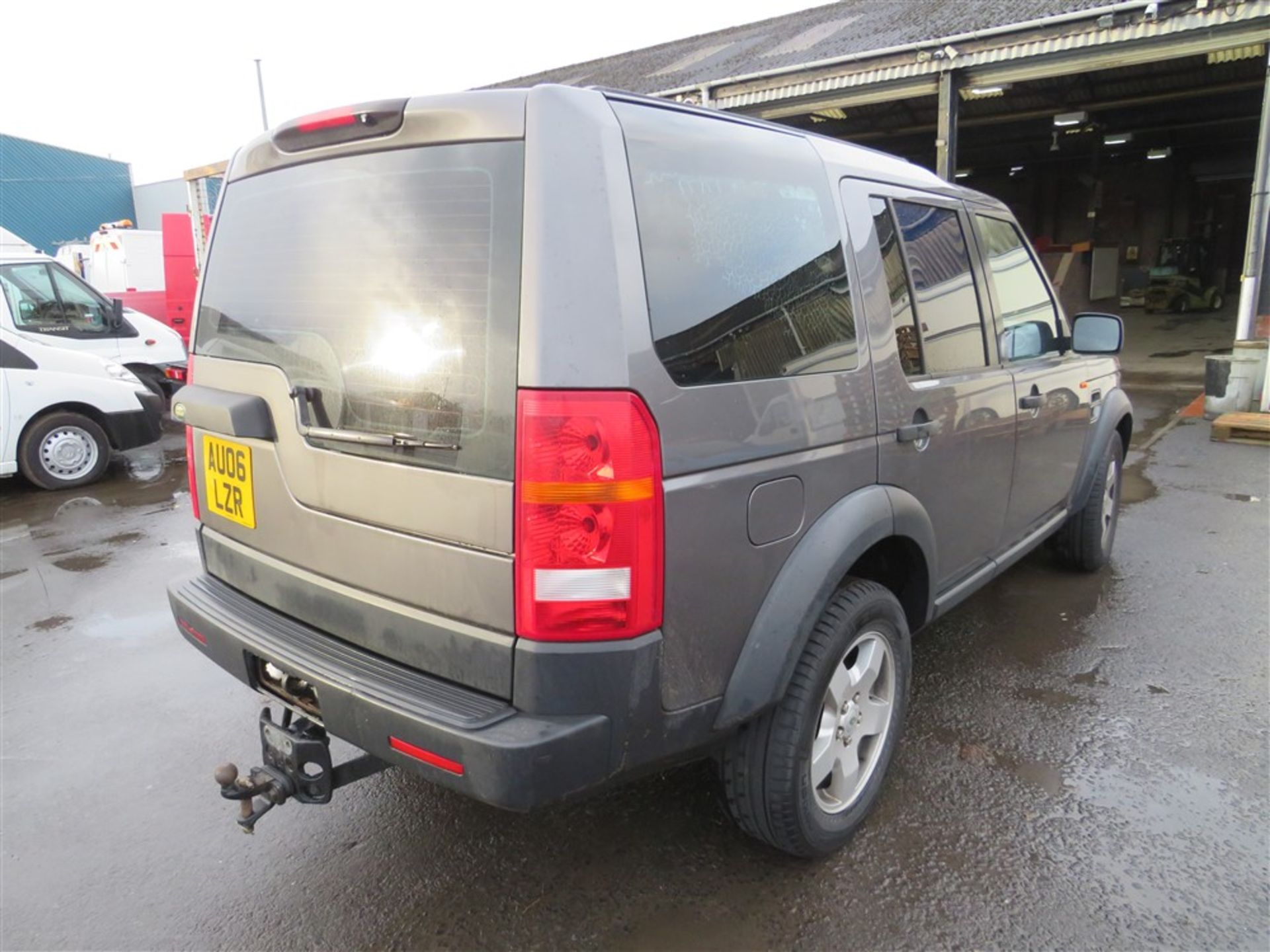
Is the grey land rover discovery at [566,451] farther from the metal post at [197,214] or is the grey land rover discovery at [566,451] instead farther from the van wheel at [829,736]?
the metal post at [197,214]

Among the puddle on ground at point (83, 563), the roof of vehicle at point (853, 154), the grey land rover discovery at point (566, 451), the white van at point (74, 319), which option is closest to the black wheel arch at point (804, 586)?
the grey land rover discovery at point (566, 451)

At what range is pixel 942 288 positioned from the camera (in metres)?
2.95

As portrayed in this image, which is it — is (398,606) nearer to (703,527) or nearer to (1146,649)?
(703,527)

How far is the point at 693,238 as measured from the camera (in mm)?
1984

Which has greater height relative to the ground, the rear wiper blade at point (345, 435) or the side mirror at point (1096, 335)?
the side mirror at point (1096, 335)

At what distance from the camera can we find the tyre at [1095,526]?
435cm

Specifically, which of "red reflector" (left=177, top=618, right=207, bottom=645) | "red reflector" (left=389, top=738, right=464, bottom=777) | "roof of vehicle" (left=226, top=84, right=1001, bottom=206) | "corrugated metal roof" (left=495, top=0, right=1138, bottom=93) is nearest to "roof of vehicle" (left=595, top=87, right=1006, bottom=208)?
"roof of vehicle" (left=226, top=84, right=1001, bottom=206)

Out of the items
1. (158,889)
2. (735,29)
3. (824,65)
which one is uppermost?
(735,29)

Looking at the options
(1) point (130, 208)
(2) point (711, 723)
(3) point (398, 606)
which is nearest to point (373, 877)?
(3) point (398, 606)

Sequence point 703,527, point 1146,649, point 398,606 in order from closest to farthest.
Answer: point 703,527
point 398,606
point 1146,649

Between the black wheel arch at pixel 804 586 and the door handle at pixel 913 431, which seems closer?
the black wheel arch at pixel 804 586

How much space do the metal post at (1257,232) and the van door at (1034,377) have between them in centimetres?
627

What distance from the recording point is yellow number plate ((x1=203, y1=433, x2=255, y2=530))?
243cm

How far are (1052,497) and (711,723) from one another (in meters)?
2.61
